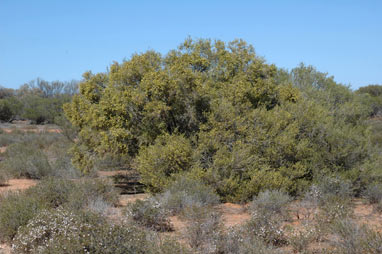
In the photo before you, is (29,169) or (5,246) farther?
(29,169)

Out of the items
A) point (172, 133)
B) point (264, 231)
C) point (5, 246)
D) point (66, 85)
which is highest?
point (66, 85)

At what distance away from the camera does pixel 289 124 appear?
513 inches

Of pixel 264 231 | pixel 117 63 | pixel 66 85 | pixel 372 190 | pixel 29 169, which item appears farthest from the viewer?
pixel 66 85

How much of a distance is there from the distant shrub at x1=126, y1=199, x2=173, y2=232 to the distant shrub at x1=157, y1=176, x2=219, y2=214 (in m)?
1.06

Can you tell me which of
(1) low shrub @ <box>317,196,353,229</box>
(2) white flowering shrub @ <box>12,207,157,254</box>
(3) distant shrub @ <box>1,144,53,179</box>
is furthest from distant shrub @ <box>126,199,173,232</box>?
(3) distant shrub @ <box>1,144,53,179</box>

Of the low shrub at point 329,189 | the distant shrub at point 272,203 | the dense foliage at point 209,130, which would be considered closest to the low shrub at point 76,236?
the distant shrub at point 272,203

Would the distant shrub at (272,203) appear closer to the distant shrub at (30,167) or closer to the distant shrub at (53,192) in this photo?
the distant shrub at (53,192)

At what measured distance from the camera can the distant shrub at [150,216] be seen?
885cm

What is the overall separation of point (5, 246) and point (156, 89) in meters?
6.01

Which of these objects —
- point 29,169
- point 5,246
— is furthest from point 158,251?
point 29,169

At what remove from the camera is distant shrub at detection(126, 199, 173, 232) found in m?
8.85

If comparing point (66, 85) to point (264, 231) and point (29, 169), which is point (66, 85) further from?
point (264, 231)

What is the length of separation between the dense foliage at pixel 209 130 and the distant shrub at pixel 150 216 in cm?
282

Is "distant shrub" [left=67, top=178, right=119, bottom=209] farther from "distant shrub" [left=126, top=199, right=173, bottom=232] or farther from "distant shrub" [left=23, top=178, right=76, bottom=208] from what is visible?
"distant shrub" [left=126, top=199, right=173, bottom=232]
